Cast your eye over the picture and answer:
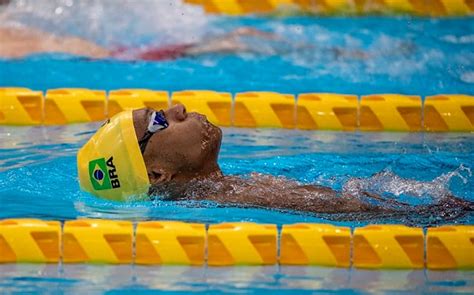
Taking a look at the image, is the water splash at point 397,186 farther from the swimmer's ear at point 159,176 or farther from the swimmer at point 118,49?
the swimmer at point 118,49

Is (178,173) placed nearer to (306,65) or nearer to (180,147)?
(180,147)

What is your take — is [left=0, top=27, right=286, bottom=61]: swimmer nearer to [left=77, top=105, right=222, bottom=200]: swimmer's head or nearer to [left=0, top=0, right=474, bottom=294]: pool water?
[left=0, top=0, right=474, bottom=294]: pool water

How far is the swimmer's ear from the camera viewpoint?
4836 millimetres

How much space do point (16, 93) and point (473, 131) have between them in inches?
112

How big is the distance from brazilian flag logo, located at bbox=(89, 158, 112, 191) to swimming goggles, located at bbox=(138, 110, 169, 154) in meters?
0.19

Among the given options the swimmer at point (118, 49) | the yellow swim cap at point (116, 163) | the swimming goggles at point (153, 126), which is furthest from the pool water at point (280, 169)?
the swimmer at point (118, 49)

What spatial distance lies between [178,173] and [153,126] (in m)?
0.24

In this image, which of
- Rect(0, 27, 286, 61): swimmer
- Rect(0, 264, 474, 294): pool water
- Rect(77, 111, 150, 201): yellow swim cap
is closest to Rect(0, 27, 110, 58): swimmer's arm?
Rect(0, 27, 286, 61): swimmer

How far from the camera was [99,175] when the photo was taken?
16.1 feet

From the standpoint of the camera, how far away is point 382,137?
6.51 meters

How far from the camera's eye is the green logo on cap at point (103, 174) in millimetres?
4875

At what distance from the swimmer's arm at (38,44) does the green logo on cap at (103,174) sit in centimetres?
320

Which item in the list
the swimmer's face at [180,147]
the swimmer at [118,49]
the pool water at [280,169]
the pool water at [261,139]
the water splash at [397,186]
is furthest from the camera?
the swimmer at [118,49]

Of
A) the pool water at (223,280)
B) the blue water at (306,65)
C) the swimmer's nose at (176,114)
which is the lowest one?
the pool water at (223,280)
